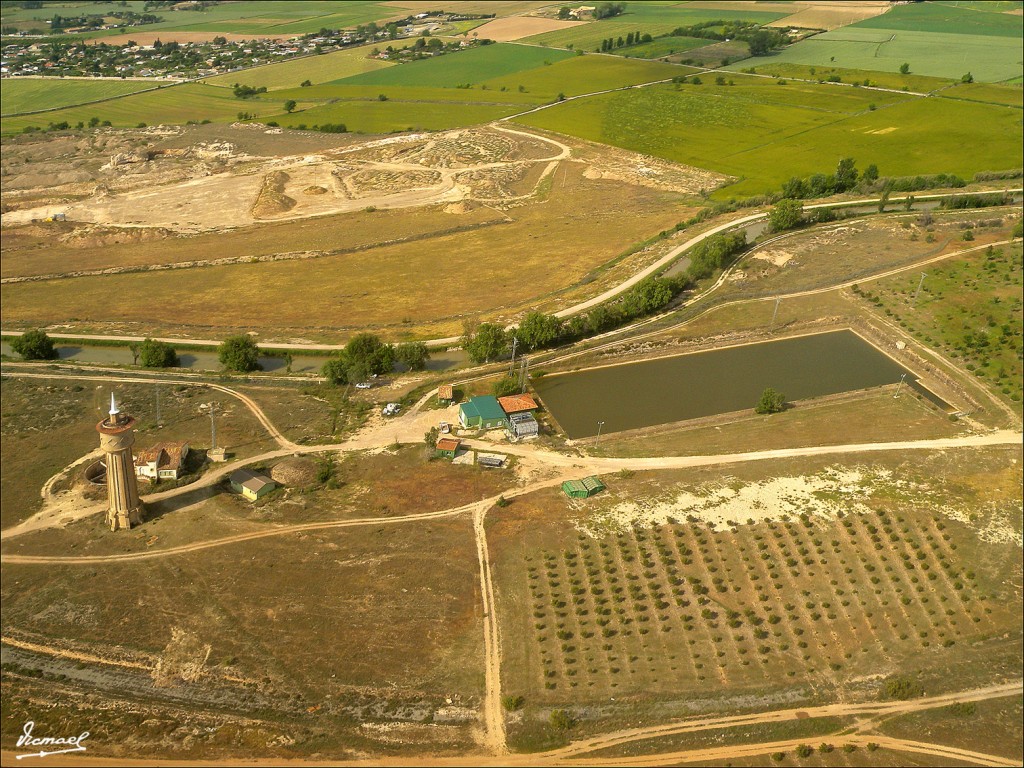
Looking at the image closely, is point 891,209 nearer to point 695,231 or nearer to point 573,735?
point 695,231

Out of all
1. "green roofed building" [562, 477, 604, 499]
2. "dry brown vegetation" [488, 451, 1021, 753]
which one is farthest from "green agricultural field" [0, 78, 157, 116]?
"dry brown vegetation" [488, 451, 1021, 753]

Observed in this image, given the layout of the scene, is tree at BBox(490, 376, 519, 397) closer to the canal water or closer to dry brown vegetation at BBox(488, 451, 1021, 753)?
the canal water

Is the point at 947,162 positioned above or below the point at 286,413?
above

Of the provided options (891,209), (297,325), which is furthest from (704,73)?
(297,325)

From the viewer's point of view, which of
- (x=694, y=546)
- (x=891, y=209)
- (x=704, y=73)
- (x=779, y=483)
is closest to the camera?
(x=694, y=546)

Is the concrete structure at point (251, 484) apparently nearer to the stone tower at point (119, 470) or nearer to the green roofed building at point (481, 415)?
the stone tower at point (119, 470)

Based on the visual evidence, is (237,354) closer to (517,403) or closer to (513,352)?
(513,352)

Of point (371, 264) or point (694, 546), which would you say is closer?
point (694, 546)
